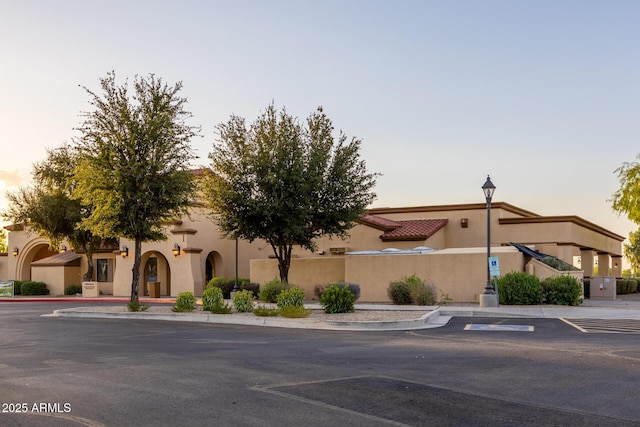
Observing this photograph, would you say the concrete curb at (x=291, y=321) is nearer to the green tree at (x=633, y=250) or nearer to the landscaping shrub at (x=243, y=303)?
the landscaping shrub at (x=243, y=303)

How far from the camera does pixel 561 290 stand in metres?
26.6

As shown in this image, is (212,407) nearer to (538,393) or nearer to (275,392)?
(275,392)

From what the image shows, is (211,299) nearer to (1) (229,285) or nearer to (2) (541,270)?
(1) (229,285)

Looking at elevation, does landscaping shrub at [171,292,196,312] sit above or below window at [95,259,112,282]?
below

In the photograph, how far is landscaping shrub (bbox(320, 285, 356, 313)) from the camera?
887 inches

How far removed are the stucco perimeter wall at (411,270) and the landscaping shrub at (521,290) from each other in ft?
8.78

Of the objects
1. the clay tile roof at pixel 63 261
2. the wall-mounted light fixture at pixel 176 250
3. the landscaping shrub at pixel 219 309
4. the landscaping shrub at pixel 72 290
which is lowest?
the landscaping shrub at pixel 72 290

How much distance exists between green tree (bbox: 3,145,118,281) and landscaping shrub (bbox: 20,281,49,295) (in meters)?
3.09

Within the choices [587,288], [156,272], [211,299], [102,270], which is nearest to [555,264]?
[587,288]

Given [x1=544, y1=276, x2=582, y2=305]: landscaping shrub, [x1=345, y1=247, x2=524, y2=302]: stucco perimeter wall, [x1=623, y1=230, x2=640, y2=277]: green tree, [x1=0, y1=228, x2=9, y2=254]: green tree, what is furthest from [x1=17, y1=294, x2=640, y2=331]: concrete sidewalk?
[x1=0, y1=228, x2=9, y2=254]: green tree

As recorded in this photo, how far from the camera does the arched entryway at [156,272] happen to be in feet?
138

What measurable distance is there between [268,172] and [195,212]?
1060 cm

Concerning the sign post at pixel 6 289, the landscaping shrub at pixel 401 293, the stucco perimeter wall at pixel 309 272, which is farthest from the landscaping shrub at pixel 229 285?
the sign post at pixel 6 289

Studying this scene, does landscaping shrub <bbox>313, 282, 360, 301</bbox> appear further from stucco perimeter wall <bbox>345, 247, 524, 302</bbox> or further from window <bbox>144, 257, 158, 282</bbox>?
window <bbox>144, 257, 158, 282</bbox>
